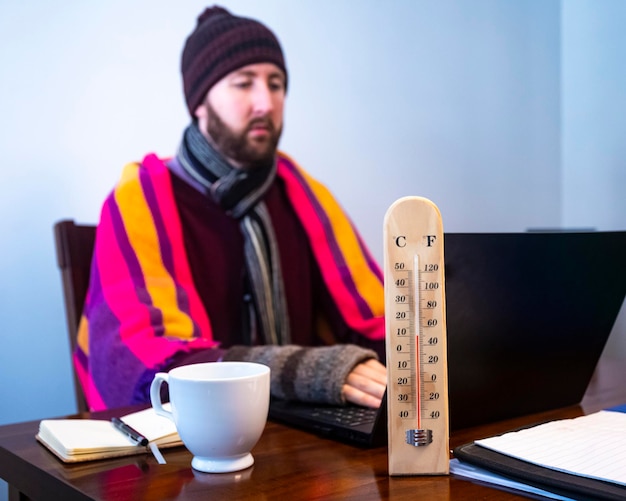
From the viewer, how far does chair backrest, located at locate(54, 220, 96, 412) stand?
1.34 m

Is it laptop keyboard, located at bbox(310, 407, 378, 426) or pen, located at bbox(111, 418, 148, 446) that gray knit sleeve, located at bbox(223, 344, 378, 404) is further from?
pen, located at bbox(111, 418, 148, 446)

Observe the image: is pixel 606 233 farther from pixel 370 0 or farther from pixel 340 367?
pixel 370 0

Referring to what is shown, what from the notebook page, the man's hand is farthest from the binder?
the man's hand

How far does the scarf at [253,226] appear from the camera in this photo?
146 cm

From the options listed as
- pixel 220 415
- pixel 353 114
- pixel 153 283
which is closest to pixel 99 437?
pixel 220 415

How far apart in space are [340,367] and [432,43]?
1.54 metres

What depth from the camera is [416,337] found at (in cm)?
58

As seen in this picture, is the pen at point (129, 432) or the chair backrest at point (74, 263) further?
the chair backrest at point (74, 263)

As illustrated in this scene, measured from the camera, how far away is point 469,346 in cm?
68

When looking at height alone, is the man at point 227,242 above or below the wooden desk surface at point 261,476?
above

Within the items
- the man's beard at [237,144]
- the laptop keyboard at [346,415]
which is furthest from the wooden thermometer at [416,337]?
the man's beard at [237,144]

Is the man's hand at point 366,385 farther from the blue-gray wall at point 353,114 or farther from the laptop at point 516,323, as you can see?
the blue-gray wall at point 353,114

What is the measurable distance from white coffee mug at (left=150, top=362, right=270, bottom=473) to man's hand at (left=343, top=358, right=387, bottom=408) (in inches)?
9.0

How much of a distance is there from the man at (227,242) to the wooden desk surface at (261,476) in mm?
455
